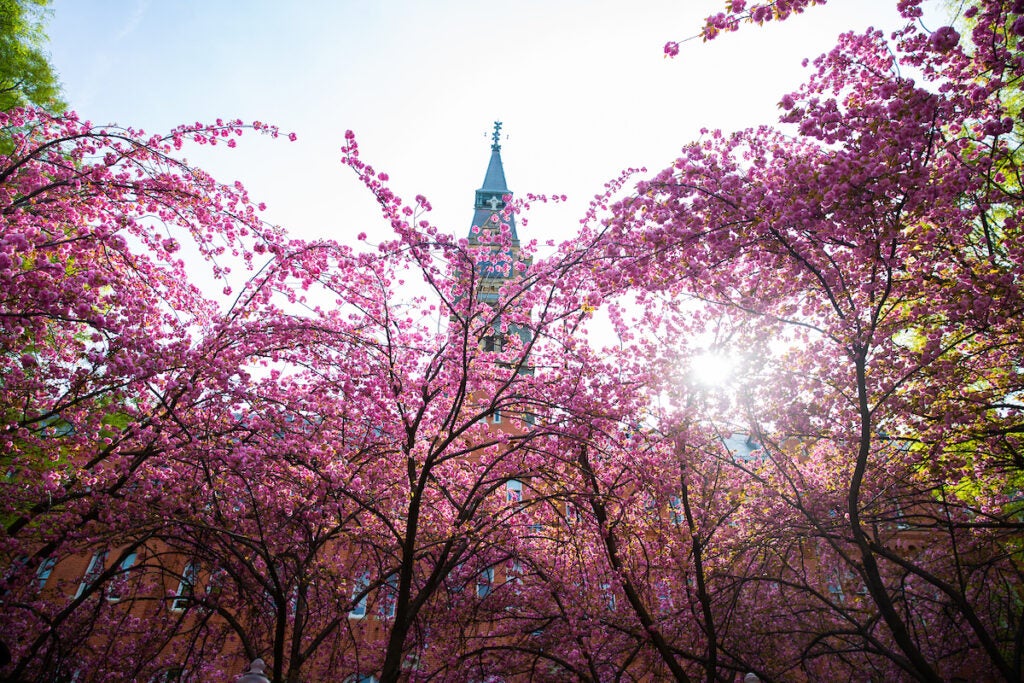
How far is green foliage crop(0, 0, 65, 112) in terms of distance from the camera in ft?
29.8

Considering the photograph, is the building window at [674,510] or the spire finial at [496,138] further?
the spire finial at [496,138]

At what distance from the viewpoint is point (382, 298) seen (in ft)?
29.4

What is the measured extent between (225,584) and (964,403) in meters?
12.2

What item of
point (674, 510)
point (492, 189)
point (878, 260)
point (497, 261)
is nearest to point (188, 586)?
point (497, 261)

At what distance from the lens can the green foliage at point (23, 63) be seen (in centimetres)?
909

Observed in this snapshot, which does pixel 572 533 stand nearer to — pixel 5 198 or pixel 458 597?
pixel 458 597

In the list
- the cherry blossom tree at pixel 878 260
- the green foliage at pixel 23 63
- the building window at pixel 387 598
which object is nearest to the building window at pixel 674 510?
the cherry blossom tree at pixel 878 260

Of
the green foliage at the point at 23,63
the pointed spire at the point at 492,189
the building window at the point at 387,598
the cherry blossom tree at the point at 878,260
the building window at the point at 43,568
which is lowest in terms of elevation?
the building window at the point at 43,568

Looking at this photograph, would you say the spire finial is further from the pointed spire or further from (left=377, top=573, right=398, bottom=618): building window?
(left=377, top=573, right=398, bottom=618): building window

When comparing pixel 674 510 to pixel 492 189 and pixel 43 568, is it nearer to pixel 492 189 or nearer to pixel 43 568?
pixel 43 568

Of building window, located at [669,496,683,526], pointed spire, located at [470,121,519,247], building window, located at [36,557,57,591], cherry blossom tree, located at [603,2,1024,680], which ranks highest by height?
pointed spire, located at [470,121,519,247]

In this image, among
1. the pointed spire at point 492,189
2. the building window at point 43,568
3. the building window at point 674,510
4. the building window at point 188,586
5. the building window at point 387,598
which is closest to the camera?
the building window at point 43,568

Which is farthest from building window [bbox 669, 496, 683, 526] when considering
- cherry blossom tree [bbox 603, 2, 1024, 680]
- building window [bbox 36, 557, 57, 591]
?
building window [bbox 36, 557, 57, 591]

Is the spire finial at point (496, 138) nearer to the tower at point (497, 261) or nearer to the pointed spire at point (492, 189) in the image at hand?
the pointed spire at point (492, 189)
